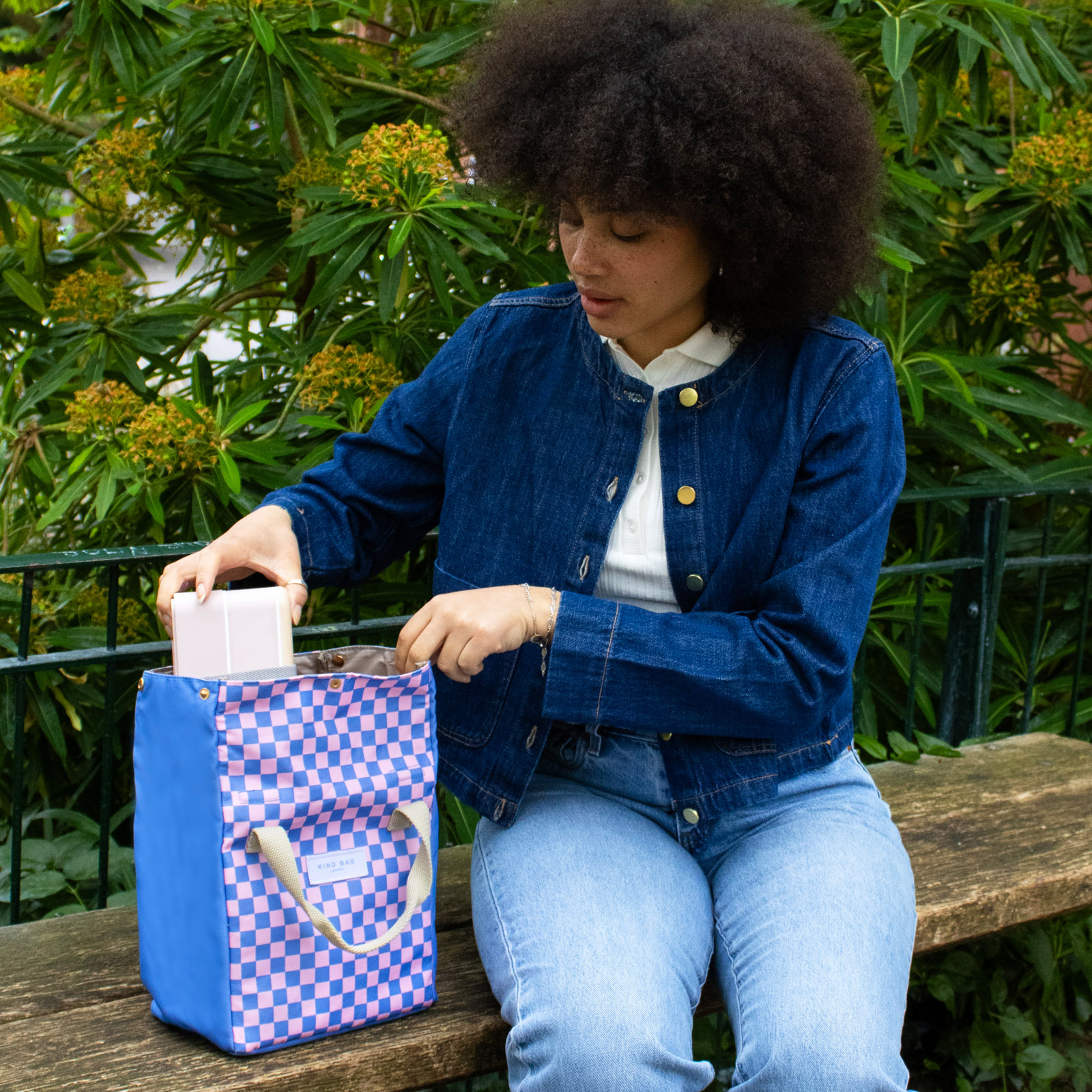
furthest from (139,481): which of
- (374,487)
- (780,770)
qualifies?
(780,770)

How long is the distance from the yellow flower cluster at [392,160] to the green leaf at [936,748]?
152 cm

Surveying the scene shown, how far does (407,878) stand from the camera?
140 cm

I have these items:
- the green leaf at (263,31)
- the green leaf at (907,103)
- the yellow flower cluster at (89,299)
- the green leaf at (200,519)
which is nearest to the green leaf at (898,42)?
the green leaf at (907,103)

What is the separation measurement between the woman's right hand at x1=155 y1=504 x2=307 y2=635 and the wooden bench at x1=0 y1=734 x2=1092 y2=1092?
0.48m

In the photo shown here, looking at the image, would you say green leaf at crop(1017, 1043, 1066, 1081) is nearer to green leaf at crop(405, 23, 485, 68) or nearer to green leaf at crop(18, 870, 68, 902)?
green leaf at crop(18, 870, 68, 902)

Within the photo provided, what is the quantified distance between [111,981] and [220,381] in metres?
1.53

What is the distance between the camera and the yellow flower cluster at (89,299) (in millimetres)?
2484

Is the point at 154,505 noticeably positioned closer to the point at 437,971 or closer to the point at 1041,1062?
the point at 437,971

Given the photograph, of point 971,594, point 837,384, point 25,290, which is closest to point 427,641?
point 837,384

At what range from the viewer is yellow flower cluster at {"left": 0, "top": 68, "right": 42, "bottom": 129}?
2574 millimetres

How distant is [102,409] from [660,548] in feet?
3.65

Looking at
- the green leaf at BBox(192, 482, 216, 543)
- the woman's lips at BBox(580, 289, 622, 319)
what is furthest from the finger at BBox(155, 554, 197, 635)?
the green leaf at BBox(192, 482, 216, 543)

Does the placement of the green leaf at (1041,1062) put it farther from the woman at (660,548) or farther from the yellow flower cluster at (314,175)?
the yellow flower cluster at (314,175)

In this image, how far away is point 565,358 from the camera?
5.53 feet
